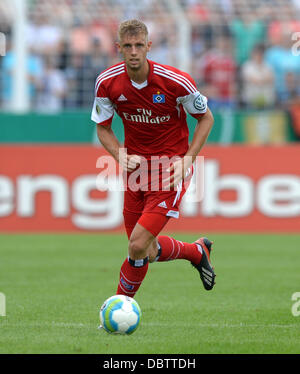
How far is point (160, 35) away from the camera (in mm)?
16719

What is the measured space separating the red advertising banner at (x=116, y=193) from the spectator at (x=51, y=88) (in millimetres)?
1896

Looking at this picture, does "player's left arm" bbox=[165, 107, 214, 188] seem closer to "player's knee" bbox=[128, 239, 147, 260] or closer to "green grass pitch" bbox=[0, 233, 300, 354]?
"player's knee" bbox=[128, 239, 147, 260]

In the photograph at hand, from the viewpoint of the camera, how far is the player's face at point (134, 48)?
21.5 feet

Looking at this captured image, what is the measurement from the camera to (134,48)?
660 centimetres

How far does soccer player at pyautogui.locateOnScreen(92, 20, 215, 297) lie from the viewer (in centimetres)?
685

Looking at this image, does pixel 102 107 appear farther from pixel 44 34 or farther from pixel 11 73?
pixel 44 34

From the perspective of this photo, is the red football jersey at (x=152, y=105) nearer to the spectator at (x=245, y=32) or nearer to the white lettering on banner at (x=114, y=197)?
the white lettering on banner at (x=114, y=197)

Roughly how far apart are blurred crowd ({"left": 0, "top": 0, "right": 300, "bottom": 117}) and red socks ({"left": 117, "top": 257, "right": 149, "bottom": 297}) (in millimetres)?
9739

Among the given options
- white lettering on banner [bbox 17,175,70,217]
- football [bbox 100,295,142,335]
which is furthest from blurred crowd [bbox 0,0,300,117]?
football [bbox 100,295,142,335]

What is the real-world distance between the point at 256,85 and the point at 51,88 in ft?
13.1

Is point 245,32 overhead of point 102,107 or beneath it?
overhead

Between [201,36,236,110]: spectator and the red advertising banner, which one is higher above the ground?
[201,36,236,110]: spectator

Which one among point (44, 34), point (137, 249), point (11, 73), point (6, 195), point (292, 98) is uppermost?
point (44, 34)

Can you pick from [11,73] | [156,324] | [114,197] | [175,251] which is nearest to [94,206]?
[114,197]
